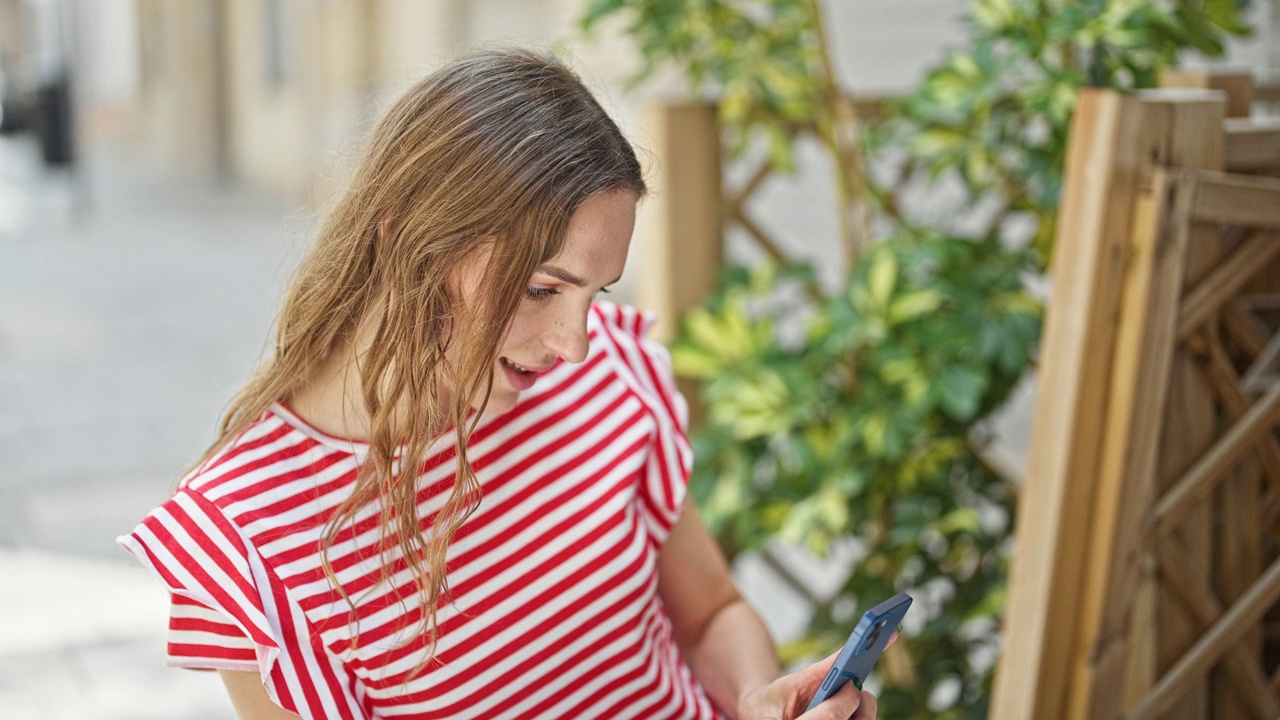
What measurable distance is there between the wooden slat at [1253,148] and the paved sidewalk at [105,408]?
1.17m

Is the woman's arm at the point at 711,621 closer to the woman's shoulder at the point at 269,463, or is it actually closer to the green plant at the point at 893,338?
the woman's shoulder at the point at 269,463

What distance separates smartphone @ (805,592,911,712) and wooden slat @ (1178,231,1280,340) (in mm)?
688

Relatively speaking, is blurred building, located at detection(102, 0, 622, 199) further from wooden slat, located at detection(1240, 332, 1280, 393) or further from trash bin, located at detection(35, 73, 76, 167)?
wooden slat, located at detection(1240, 332, 1280, 393)

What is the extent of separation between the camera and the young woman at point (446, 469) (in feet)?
3.99

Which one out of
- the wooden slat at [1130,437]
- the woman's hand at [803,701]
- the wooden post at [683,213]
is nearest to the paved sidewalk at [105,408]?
the woman's hand at [803,701]

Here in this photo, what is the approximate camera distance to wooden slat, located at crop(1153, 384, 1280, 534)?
169cm

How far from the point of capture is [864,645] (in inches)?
46.3

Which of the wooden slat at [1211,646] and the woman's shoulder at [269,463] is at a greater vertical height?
the woman's shoulder at [269,463]

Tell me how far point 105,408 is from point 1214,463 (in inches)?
213

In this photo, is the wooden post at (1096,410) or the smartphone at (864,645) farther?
the wooden post at (1096,410)

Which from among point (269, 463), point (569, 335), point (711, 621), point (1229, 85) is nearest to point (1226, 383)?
point (1229, 85)

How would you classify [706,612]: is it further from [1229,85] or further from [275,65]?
[275,65]

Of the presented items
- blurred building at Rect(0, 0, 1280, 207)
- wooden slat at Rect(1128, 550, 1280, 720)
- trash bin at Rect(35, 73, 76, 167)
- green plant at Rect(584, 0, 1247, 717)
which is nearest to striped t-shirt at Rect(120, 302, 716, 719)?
wooden slat at Rect(1128, 550, 1280, 720)

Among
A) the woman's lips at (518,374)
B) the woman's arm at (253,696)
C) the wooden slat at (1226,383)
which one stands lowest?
the woman's arm at (253,696)
